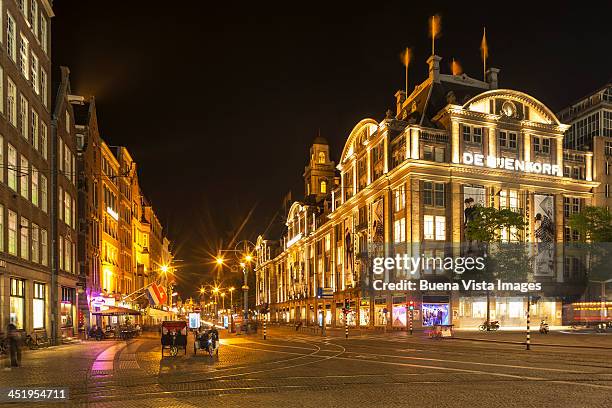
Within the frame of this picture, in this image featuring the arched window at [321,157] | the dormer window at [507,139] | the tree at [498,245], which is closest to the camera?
the tree at [498,245]

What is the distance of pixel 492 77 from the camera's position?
242 feet

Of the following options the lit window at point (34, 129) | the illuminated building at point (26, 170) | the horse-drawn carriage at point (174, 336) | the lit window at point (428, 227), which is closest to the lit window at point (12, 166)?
the illuminated building at point (26, 170)

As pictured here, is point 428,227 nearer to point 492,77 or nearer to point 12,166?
point 492,77

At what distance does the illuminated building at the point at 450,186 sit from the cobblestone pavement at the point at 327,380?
34670 mm

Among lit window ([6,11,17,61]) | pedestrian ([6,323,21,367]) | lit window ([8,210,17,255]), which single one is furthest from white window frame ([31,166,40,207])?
pedestrian ([6,323,21,367])

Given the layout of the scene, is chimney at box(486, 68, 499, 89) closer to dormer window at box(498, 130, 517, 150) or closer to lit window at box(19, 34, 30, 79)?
dormer window at box(498, 130, 517, 150)

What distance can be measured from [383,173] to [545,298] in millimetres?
23355

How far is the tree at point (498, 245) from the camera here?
5762 cm

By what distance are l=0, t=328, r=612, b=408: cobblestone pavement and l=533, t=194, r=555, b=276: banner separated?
4657 cm

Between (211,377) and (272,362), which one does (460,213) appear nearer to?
(272,362)

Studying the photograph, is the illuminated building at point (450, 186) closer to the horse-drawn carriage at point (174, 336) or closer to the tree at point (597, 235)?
the tree at point (597, 235)

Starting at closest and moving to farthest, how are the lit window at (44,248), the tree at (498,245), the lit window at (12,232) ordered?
the lit window at (12,232) → the lit window at (44,248) → the tree at (498,245)

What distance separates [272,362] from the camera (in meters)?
22.9

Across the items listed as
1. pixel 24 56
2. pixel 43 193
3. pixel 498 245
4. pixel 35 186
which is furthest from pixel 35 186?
pixel 498 245
